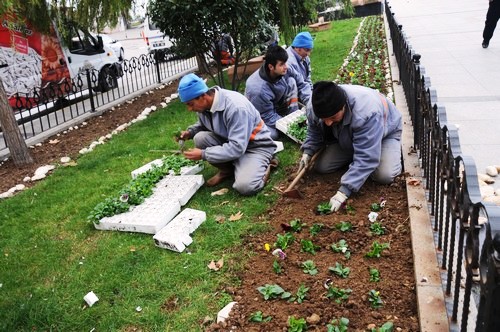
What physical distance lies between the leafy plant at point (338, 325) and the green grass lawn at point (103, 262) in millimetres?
Answer: 729

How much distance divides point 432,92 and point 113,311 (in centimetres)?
289

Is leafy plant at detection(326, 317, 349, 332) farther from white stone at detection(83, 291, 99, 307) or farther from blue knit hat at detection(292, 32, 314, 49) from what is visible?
blue knit hat at detection(292, 32, 314, 49)

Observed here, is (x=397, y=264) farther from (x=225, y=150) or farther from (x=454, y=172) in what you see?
(x=225, y=150)

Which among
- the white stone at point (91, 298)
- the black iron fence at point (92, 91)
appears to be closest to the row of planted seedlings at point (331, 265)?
the white stone at point (91, 298)

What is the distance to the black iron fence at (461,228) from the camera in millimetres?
1739

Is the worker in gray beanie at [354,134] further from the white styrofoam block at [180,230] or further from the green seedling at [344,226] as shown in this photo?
the white styrofoam block at [180,230]

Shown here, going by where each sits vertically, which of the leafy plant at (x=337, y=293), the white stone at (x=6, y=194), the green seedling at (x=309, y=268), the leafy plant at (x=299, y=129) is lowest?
the leafy plant at (x=337, y=293)

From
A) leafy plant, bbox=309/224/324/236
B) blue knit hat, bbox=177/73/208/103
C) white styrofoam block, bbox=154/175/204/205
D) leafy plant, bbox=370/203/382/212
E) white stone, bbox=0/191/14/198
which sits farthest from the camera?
white stone, bbox=0/191/14/198

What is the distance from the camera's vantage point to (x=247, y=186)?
15.0 feet

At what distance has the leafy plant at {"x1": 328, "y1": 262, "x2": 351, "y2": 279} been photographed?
3.12 metres

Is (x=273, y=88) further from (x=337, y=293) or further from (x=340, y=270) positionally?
(x=337, y=293)

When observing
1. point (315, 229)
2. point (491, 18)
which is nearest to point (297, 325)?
point (315, 229)

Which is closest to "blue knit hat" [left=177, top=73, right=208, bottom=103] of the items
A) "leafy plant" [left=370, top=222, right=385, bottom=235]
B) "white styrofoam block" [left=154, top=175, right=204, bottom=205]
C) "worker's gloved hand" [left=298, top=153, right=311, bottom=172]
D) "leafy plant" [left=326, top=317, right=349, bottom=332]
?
"white styrofoam block" [left=154, top=175, right=204, bottom=205]

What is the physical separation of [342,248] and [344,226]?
0.95 ft
